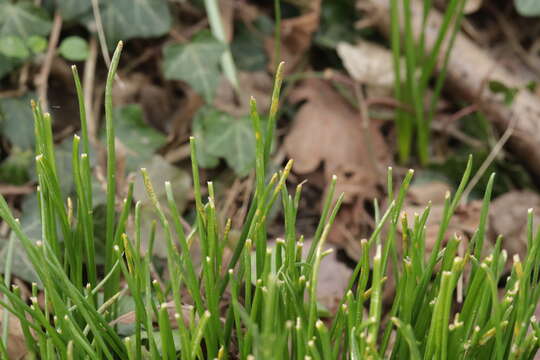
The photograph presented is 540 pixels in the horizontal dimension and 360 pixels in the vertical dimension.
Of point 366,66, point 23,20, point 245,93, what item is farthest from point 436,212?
point 23,20

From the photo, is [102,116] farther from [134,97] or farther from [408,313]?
[408,313]

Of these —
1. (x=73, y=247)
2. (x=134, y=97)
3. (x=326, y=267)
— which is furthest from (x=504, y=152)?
(x=73, y=247)

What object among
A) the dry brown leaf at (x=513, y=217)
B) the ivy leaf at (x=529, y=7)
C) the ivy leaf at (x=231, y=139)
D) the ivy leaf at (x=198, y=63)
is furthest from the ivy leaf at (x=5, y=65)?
the ivy leaf at (x=529, y=7)

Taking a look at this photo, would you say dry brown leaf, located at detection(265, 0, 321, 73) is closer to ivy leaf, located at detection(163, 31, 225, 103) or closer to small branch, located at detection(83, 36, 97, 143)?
ivy leaf, located at detection(163, 31, 225, 103)

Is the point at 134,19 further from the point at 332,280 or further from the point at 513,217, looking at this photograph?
the point at 513,217

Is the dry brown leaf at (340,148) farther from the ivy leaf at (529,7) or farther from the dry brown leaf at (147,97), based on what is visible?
the ivy leaf at (529,7)

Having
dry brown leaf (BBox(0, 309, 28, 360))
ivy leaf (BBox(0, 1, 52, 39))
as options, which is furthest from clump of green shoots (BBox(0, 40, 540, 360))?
ivy leaf (BBox(0, 1, 52, 39))
